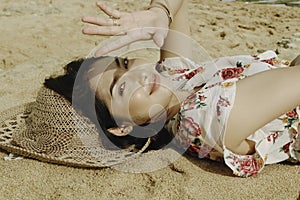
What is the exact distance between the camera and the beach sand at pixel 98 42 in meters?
1.54

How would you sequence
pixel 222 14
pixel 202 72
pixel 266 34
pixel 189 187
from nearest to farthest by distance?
pixel 189 187 → pixel 202 72 → pixel 266 34 → pixel 222 14

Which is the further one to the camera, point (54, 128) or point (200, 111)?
point (54, 128)

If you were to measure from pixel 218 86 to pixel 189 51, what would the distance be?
541mm

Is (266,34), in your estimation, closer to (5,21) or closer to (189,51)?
(189,51)

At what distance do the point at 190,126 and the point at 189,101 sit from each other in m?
0.11

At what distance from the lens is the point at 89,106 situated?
1.76 m

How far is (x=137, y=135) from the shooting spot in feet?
5.88

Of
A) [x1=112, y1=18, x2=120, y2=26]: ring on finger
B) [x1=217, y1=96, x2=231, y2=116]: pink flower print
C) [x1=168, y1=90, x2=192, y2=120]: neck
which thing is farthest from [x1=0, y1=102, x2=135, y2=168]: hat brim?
[x1=112, y1=18, x2=120, y2=26]: ring on finger

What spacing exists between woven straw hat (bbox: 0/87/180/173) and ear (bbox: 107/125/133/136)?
79mm

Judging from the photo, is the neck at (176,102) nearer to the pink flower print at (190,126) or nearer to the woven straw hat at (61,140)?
the pink flower print at (190,126)

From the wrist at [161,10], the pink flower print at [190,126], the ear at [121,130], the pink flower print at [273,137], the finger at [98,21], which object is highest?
the finger at [98,21]

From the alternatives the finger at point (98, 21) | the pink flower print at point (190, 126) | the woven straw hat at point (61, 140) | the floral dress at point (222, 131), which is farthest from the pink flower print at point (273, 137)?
the finger at point (98, 21)

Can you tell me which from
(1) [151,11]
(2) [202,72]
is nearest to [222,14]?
(2) [202,72]

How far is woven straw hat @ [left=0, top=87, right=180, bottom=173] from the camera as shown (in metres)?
1.69
